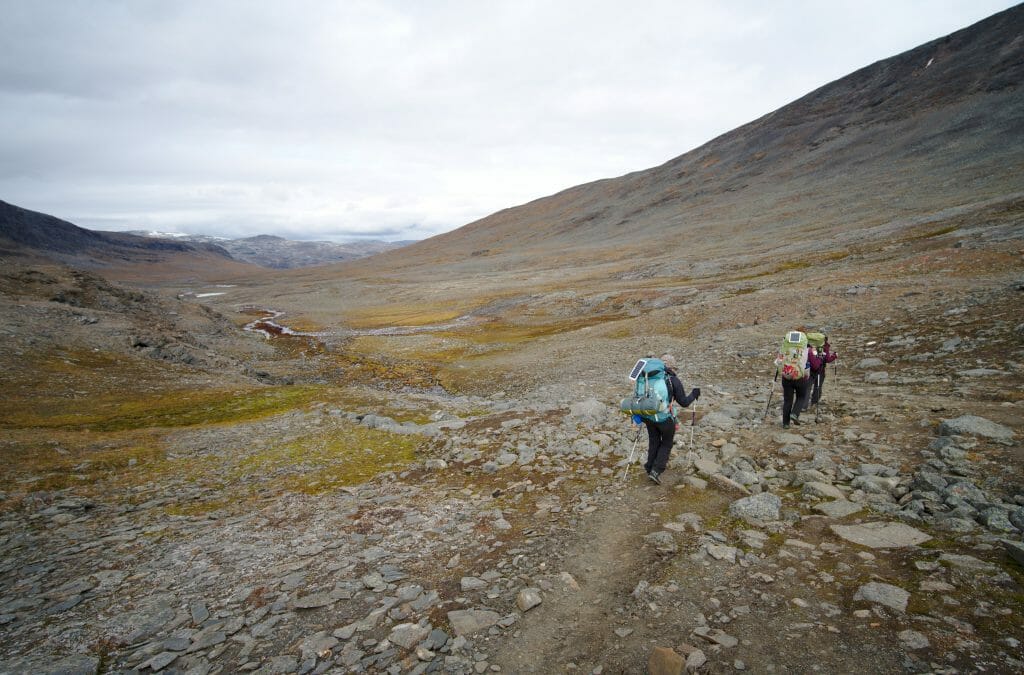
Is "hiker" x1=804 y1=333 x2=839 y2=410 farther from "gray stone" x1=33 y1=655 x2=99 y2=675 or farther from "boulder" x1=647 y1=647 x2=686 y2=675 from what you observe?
"gray stone" x1=33 y1=655 x2=99 y2=675

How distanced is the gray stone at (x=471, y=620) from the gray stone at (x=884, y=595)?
16.3 feet

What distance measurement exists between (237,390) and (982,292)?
3959 cm

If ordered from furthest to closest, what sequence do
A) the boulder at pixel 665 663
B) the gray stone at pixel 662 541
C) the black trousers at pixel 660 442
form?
Answer: the black trousers at pixel 660 442 < the gray stone at pixel 662 541 < the boulder at pixel 665 663

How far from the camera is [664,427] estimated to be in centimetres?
1041

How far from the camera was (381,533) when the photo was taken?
32.3 feet

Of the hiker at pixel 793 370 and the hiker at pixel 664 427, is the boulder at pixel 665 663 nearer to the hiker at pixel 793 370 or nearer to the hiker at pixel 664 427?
the hiker at pixel 664 427

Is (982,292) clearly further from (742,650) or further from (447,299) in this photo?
(447,299)

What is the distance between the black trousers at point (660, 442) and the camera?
34.1 feet

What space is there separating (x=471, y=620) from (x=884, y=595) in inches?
220

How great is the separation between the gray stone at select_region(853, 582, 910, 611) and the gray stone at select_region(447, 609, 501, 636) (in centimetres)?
496

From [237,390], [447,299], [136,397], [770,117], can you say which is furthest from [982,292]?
[770,117]

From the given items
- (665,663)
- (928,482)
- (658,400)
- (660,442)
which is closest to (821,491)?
(928,482)

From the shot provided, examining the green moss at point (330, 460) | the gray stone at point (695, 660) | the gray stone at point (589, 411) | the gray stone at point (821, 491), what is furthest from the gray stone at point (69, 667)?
the gray stone at point (589, 411)

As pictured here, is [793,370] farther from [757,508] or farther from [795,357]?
[757,508]
